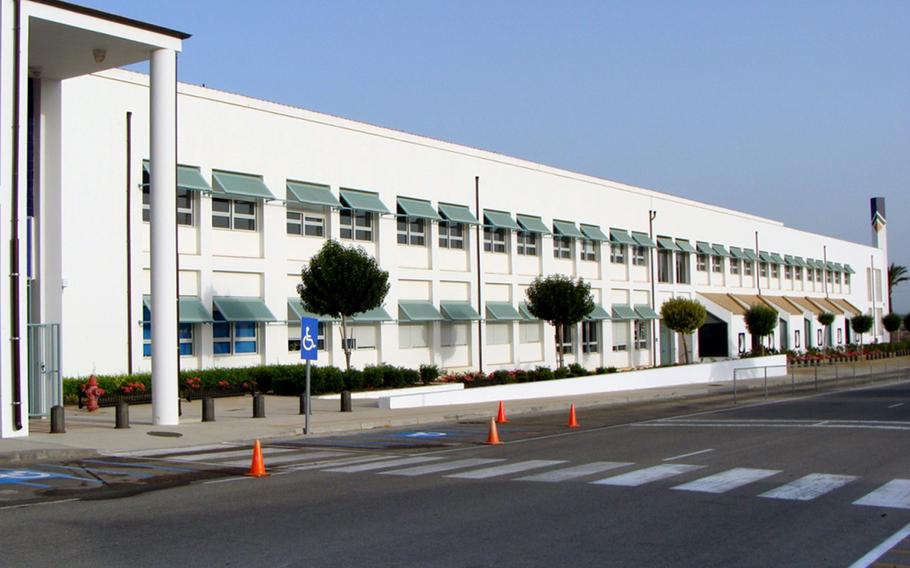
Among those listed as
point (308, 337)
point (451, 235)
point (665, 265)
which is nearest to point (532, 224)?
point (451, 235)

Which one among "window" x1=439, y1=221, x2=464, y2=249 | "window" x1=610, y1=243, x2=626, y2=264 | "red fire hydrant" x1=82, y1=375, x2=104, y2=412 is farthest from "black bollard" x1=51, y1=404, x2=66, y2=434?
"window" x1=610, y1=243, x2=626, y2=264

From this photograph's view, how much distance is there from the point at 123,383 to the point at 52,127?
7876 mm

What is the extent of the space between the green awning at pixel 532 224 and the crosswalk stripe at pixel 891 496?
117 feet

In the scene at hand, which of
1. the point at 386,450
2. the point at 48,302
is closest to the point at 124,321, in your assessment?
the point at 48,302

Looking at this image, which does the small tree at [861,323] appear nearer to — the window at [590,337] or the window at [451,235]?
the window at [590,337]

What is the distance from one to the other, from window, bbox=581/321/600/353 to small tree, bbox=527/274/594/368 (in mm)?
10141

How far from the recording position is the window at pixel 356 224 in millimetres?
38000

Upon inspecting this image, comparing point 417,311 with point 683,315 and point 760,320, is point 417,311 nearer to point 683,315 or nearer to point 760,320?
point 683,315

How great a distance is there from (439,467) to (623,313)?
41.4m

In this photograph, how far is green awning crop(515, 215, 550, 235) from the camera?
47.5m

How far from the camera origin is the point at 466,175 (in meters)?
44.6

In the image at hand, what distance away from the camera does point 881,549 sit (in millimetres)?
8344

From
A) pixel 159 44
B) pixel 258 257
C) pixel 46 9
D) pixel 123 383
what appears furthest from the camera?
pixel 258 257

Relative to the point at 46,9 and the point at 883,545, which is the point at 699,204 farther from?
the point at 883,545
